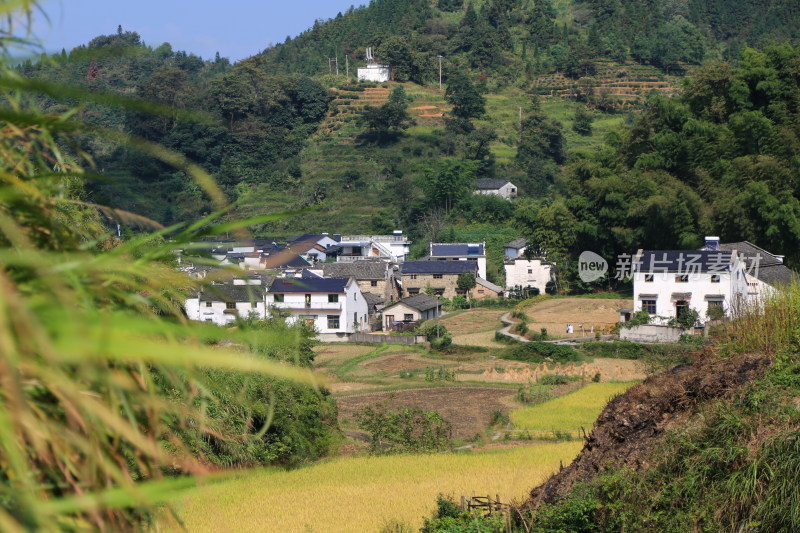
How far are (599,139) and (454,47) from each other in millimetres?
23631

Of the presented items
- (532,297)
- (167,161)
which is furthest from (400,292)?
(167,161)

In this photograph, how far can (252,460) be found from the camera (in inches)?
512

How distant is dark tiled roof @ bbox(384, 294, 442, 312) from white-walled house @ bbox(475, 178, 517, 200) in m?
17.8

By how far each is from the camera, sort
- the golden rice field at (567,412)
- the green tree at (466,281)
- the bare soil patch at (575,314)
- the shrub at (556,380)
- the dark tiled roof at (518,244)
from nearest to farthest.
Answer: the golden rice field at (567,412) < the shrub at (556,380) < the bare soil patch at (575,314) < the green tree at (466,281) < the dark tiled roof at (518,244)

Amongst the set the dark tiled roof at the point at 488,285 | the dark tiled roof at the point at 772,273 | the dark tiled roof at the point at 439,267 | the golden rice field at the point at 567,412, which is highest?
the dark tiled roof at the point at 772,273

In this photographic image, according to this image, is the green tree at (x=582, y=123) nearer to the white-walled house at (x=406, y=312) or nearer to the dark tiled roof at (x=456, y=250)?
the dark tiled roof at (x=456, y=250)

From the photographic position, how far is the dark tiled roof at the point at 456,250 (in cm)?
4066

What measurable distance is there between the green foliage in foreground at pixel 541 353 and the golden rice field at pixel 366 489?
10.9 metres

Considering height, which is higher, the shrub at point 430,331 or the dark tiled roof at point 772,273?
the dark tiled roof at point 772,273

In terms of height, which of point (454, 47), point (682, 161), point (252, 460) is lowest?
point (252, 460)

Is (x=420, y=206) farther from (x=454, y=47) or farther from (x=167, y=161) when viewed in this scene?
(x=167, y=161)

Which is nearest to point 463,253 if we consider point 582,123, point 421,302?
point 421,302

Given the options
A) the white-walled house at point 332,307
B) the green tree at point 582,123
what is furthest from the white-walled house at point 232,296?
the green tree at point 582,123

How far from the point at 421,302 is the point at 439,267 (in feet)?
14.5
